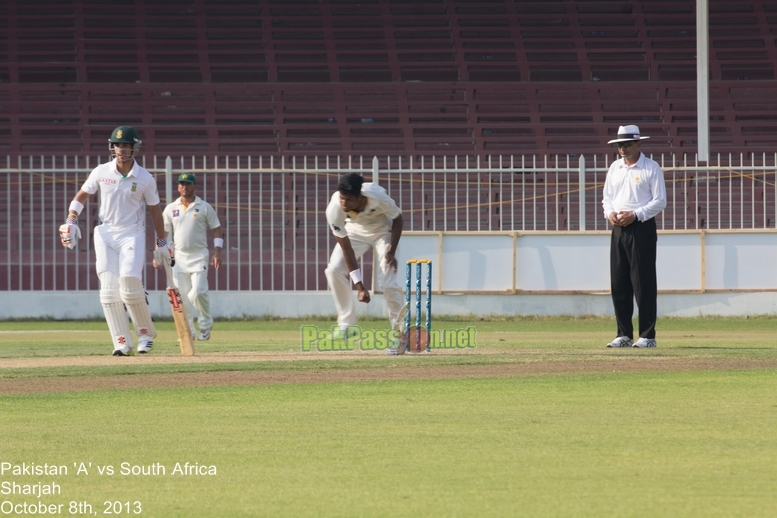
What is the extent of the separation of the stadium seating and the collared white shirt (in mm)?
13055

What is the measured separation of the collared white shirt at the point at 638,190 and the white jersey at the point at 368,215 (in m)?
1.99

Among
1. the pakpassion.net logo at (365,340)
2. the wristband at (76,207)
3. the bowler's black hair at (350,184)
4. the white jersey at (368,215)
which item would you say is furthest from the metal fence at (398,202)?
the bowler's black hair at (350,184)

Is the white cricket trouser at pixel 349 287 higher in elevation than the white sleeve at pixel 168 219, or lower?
lower

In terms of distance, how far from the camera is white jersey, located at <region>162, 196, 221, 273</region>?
13.6 meters

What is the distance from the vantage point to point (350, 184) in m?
10.1

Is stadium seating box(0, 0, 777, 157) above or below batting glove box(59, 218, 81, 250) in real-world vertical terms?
above

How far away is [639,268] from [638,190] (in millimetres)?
702

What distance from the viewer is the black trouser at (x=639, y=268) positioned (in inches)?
429

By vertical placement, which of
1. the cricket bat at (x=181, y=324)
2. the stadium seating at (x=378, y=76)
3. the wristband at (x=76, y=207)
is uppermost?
the stadium seating at (x=378, y=76)

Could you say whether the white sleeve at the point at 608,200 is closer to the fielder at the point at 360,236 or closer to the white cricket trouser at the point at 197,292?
the fielder at the point at 360,236

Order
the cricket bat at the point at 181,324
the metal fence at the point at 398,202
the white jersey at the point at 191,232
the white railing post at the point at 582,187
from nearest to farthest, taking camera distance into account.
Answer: the cricket bat at the point at 181,324 → the white jersey at the point at 191,232 → the white railing post at the point at 582,187 → the metal fence at the point at 398,202

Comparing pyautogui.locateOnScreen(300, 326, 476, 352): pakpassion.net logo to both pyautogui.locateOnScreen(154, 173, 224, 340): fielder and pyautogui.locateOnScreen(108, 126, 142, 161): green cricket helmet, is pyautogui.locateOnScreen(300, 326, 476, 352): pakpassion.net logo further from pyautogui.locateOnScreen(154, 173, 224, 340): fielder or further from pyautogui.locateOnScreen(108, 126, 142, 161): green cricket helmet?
pyautogui.locateOnScreen(108, 126, 142, 161): green cricket helmet

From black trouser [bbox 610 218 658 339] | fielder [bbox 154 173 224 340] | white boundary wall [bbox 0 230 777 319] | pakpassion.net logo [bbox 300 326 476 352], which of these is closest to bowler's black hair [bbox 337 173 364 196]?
pakpassion.net logo [bbox 300 326 476 352]

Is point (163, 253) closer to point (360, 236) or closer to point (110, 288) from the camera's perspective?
point (110, 288)
